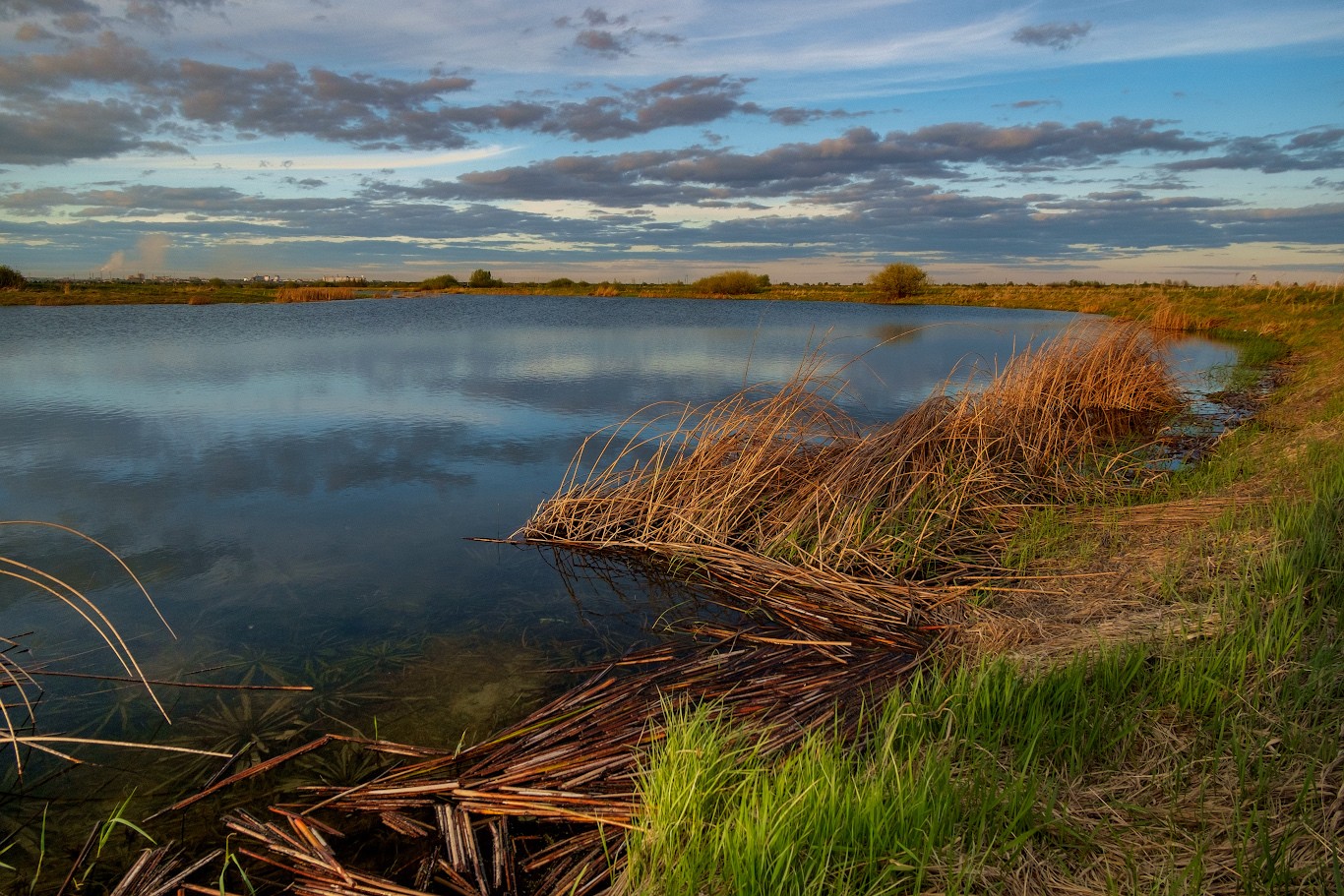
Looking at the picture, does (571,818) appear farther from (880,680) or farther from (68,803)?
(68,803)

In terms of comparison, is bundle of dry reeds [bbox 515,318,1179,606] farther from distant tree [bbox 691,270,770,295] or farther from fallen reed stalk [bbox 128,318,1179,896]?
distant tree [bbox 691,270,770,295]

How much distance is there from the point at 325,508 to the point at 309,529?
458 mm

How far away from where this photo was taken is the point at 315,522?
5.41 metres

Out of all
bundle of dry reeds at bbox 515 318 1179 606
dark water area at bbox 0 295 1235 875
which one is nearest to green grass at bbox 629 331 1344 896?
dark water area at bbox 0 295 1235 875

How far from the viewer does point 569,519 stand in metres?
5.43

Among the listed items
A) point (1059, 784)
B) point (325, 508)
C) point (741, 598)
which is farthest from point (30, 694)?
point (1059, 784)

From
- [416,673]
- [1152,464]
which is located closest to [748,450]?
[416,673]

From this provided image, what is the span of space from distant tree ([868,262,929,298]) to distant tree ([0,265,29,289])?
50.4m

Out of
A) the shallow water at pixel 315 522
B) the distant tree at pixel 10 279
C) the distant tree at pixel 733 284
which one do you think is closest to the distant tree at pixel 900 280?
the distant tree at pixel 733 284

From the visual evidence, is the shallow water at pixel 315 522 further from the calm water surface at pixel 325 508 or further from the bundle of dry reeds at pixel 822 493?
the bundle of dry reeds at pixel 822 493

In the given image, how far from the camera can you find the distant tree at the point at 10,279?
31850 mm

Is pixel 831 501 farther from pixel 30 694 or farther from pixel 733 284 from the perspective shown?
pixel 733 284

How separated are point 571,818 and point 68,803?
1922 millimetres

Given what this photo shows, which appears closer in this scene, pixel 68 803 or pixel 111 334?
pixel 68 803
